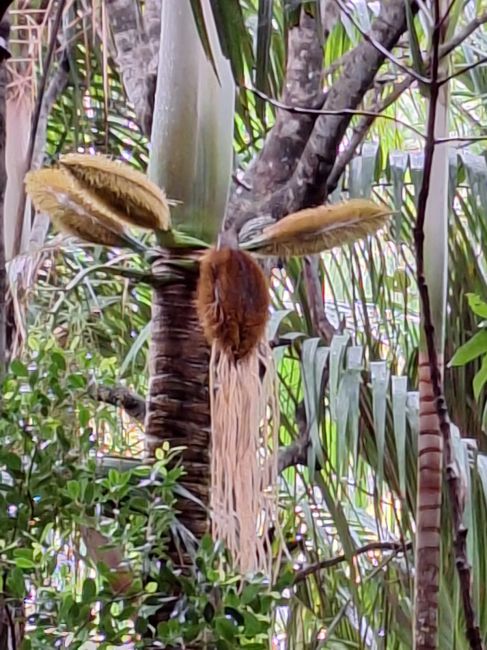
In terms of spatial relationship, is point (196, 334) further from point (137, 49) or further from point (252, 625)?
point (137, 49)

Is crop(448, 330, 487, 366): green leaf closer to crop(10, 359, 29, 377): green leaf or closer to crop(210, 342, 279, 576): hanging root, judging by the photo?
crop(210, 342, 279, 576): hanging root

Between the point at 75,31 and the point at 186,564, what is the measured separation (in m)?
0.70

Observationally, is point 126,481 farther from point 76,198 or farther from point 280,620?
point 280,620

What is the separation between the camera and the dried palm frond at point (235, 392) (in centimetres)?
66

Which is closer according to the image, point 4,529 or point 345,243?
point 4,529

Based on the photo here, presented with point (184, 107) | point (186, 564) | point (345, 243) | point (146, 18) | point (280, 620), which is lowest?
point (280, 620)

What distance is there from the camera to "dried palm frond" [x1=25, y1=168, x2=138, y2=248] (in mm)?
645

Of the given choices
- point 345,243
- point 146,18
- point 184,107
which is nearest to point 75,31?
point 146,18

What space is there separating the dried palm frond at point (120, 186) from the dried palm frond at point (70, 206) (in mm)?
14

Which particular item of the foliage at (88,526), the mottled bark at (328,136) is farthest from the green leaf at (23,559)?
the mottled bark at (328,136)

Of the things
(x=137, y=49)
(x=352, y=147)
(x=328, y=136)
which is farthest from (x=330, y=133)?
(x=137, y=49)

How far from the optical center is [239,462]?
0.67 metres

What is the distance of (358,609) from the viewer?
102cm

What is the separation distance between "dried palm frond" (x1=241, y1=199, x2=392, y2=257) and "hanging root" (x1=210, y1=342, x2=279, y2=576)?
8 centimetres
